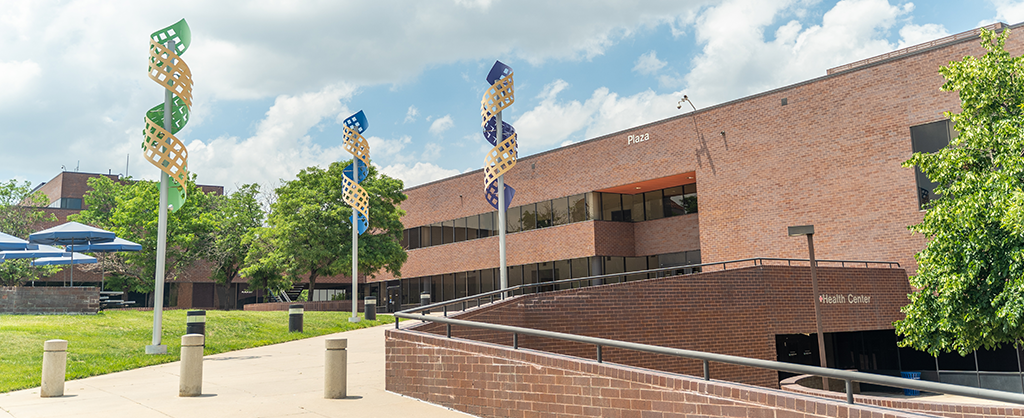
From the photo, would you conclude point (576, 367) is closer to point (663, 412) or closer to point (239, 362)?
point (663, 412)

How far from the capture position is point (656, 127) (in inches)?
1206

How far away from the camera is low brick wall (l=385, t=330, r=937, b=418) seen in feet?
21.7

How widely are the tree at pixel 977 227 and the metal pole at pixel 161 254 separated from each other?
17.4 meters

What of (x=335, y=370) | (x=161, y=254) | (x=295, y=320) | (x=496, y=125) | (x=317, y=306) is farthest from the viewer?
(x=317, y=306)

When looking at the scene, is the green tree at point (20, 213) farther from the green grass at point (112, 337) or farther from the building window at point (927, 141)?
the building window at point (927, 141)

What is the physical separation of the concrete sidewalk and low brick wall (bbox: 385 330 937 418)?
375mm

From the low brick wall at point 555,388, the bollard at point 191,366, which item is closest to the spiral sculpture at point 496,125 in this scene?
the low brick wall at point 555,388

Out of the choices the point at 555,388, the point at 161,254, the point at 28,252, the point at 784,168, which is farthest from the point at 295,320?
the point at 784,168

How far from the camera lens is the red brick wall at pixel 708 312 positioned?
16.0 meters

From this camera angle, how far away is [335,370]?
10.2 m

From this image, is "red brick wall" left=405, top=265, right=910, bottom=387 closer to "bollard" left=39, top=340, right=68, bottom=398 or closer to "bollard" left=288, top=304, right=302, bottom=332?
"bollard" left=39, top=340, right=68, bottom=398

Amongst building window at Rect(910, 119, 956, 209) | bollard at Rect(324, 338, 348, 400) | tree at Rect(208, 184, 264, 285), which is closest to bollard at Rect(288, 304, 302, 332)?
bollard at Rect(324, 338, 348, 400)

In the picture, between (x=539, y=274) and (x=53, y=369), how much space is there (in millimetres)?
26134

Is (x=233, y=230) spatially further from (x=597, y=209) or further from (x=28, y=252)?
(x=597, y=209)
